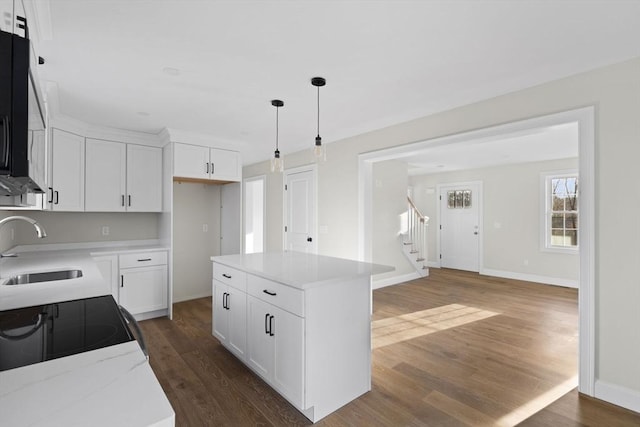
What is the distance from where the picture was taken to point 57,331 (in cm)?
124

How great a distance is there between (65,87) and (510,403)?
14.3 ft

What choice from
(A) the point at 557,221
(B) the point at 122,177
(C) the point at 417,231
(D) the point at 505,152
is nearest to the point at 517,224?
(A) the point at 557,221

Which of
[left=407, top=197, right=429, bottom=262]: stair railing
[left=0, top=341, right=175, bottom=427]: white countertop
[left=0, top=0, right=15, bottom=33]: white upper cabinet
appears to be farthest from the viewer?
[left=407, top=197, right=429, bottom=262]: stair railing

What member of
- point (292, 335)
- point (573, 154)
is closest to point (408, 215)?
point (573, 154)

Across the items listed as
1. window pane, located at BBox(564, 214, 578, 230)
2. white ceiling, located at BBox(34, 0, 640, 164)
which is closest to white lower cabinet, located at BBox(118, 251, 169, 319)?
white ceiling, located at BBox(34, 0, 640, 164)

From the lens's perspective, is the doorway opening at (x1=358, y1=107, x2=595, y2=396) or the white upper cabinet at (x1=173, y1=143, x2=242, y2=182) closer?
the doorway opening at (x1=358, y1=107, x2=595, y2=396)

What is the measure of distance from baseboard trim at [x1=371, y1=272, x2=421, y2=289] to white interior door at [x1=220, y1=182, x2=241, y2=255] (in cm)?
247

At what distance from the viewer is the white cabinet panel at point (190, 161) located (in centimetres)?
414

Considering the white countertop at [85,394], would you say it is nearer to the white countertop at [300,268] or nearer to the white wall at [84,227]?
the white countertop at [300,268]

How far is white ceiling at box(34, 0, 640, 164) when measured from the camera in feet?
5.86

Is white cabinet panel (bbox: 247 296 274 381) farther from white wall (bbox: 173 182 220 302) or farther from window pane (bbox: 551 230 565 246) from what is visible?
window pane (bbox: 551 230 565 246)

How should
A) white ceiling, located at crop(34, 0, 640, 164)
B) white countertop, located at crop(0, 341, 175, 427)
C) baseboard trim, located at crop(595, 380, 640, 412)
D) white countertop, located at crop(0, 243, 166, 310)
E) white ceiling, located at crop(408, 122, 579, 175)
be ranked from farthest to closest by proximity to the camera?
white ceiling, located at crop(408, 122, 579, 175) → baseboard trim, located at crop(595, 380, 640, 412) → white ceiling, located at crop(34, 0, 640, 164) → white countertop, located at crop(0, 243, 166, 310) → white countertop, located at crop(0, 341, 175, 427)

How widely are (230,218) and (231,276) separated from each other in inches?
91.5

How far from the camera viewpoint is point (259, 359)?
2.50 m
